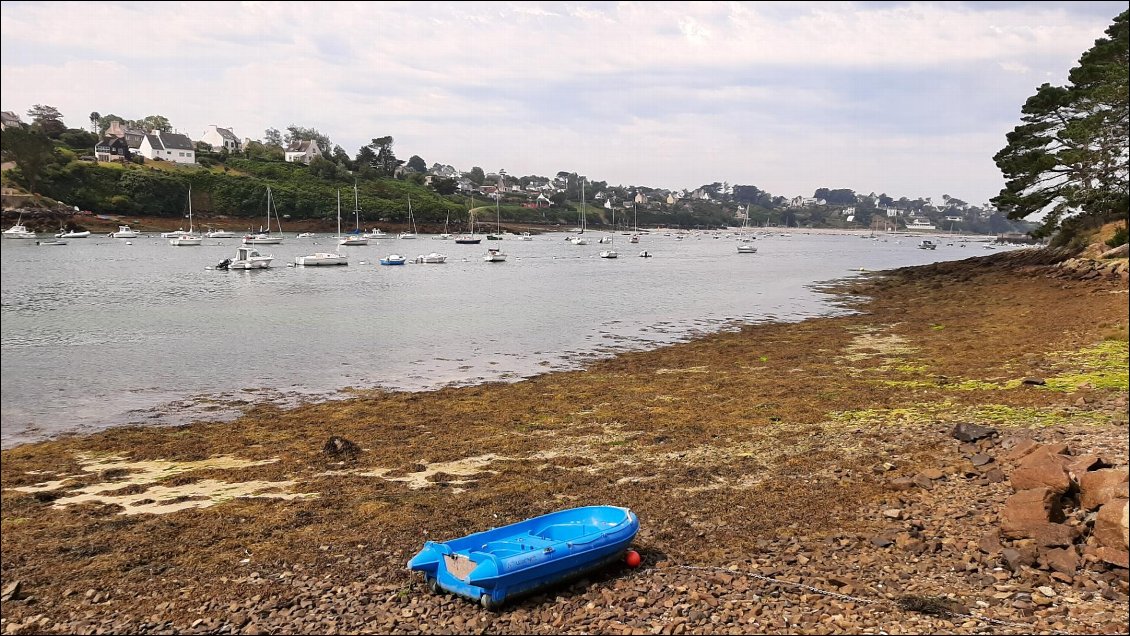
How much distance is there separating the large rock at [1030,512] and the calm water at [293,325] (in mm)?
17976

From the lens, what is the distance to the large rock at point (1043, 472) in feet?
32.4

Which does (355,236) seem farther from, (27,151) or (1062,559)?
(1062,559)

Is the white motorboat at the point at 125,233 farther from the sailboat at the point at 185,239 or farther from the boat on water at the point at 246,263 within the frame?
the boat on water at the point at 246,263

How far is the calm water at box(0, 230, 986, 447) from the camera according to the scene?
23625mm

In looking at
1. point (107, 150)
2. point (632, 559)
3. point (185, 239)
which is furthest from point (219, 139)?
point (632, 559)

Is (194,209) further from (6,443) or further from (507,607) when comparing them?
(507,607)

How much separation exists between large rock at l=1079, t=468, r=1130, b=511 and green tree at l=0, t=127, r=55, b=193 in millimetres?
17146

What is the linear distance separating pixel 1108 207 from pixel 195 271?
257ft

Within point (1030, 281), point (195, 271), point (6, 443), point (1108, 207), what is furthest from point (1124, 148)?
point (195, 271)

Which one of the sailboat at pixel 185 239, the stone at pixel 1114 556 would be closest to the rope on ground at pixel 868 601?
the stone at pixel 1114 556

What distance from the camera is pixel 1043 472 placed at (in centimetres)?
1012

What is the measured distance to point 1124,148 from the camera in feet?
Result: 150

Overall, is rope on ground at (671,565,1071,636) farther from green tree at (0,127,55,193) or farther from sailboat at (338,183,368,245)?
sailboat at (338,183,368,245)

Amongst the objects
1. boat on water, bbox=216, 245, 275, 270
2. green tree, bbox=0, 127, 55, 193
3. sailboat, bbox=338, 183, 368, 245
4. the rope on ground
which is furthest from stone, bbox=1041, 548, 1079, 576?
sailboat, bbox=338, 183, 368, 245
